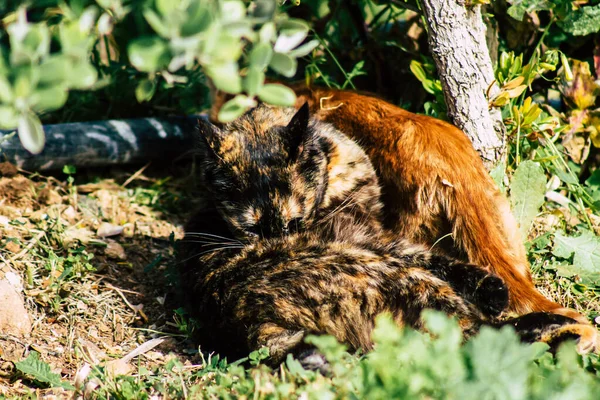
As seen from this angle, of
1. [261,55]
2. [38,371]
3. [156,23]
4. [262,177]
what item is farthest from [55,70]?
[262,177]

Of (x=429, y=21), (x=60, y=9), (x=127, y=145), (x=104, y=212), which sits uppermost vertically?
(x=60, y=9)

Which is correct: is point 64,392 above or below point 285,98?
below

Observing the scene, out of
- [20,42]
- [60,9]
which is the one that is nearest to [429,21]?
[60,9]

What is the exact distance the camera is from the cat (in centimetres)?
284

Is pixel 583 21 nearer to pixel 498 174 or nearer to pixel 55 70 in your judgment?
pixel 498 174

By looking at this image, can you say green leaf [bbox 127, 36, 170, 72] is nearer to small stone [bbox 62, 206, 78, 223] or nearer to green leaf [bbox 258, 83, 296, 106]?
green leaf [bbox 258, 83, 296, 106]

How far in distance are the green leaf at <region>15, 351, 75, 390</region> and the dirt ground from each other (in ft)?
0.18

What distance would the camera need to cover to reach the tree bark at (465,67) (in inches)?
126

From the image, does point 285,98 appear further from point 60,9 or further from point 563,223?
point 563,223

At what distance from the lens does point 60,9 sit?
6.52 feet

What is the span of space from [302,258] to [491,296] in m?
0.86

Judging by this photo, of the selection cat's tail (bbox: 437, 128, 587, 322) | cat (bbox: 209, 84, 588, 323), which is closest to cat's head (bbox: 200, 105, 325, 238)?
cat (bbox: 209, 84, 588, 323)

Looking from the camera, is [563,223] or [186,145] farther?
[186,145]

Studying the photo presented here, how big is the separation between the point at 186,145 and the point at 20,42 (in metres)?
3.05
